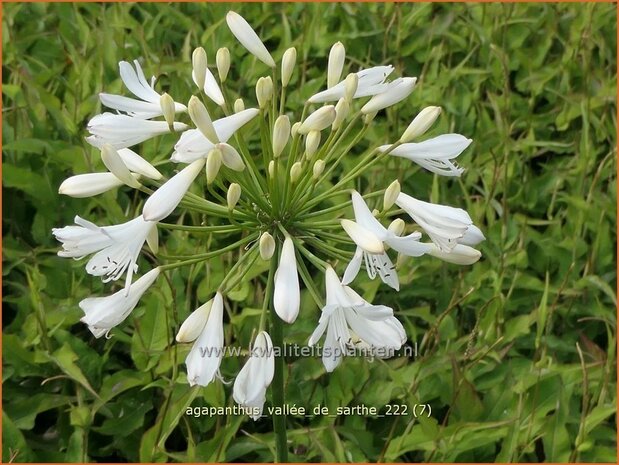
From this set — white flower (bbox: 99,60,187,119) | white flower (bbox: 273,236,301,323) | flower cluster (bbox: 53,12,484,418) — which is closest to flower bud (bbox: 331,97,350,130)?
flower cluster (bbox: 53,12,484,418)

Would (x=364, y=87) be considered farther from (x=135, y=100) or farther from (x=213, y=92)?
(x=135, y=100)

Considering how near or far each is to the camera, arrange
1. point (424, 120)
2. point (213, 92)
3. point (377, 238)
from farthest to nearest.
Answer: point (213, 92)
point (424, 120)
point (377, 238)

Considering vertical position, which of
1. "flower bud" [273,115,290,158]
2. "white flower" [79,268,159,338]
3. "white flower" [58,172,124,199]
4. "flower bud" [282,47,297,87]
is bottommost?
"white flower" [79,268,159,338]

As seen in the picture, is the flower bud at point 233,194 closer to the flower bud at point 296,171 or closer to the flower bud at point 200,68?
the flower bud at point 296,171

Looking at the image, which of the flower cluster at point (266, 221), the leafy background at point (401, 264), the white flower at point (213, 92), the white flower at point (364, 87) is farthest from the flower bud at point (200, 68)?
the leafy background at point (401, 264)

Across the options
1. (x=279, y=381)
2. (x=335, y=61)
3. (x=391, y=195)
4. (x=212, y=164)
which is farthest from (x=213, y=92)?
(x=279, y=381)

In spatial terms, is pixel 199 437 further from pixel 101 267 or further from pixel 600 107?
pixel 600 107

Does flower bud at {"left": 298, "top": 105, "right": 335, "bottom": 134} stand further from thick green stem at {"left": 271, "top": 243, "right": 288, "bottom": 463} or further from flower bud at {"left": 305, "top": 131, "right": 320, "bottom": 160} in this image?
thick green stem at {"left": 271, "top": 243, "right": 288, "bottom": 463}
